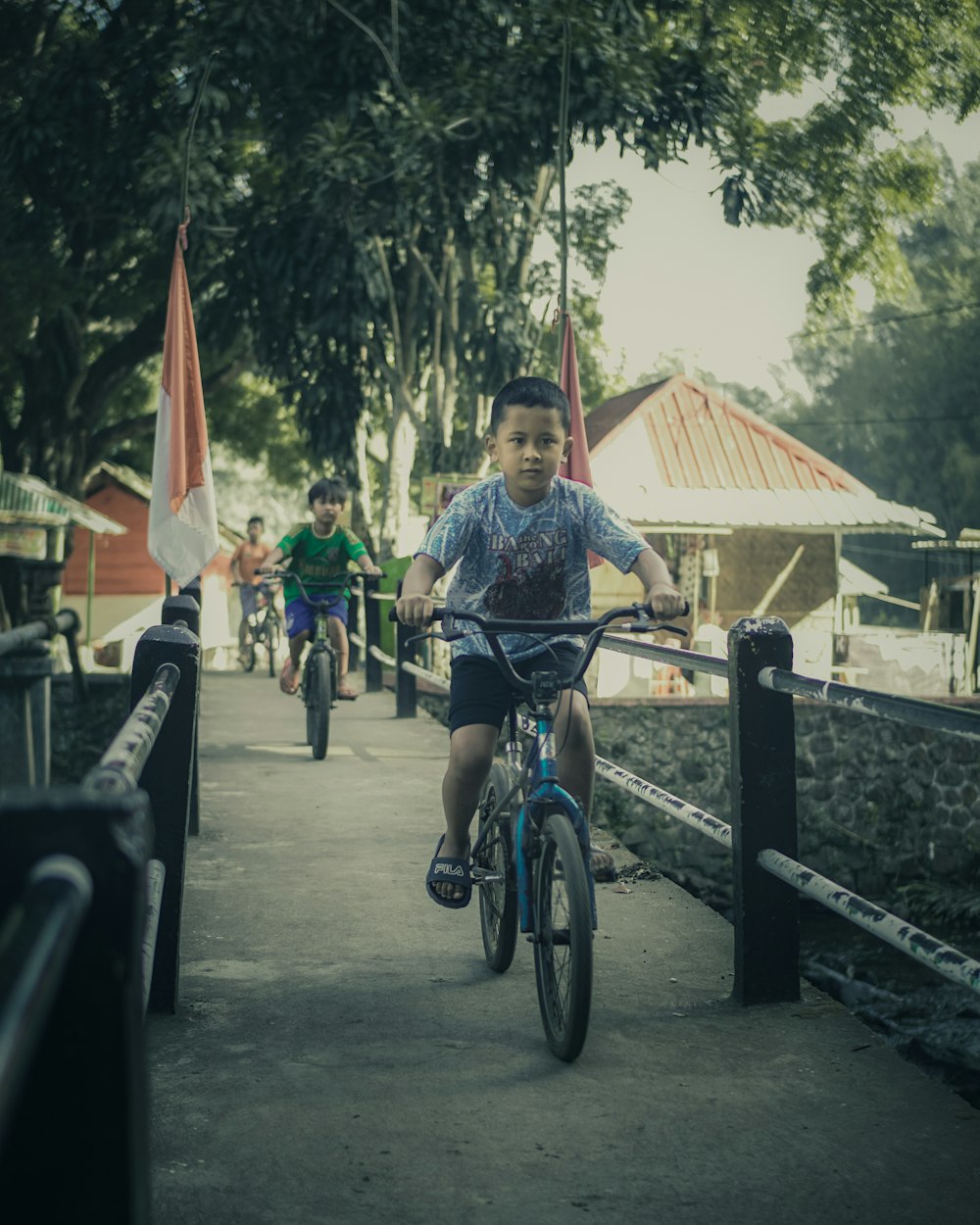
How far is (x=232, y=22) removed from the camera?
16.1 meters

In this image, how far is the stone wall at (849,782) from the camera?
16.6 metres

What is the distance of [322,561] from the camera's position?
962cm

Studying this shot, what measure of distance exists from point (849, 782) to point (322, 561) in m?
10.00

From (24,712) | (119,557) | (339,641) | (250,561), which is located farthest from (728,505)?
(119,557)

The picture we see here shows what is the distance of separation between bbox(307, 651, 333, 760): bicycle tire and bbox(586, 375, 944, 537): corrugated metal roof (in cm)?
1502

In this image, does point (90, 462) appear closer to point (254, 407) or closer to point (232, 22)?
point (254, 407)

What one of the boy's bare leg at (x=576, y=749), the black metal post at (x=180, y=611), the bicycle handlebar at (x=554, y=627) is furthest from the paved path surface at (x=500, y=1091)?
the black metal post at (x=180, y=611)

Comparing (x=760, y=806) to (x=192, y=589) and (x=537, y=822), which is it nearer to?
(x=537, y=822)

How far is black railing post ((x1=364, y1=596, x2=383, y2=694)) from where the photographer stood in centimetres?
1307

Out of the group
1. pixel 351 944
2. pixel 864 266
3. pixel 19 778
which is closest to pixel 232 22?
pixel 864 266

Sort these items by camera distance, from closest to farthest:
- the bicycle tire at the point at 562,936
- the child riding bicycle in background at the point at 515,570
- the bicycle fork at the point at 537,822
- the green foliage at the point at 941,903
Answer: the bicycle tire at the point at 562,936 → the bicycle fork at the point at 537,822 → the child riding bicycle in background at the point at 515,570 → the green foliage at the point at 941,903

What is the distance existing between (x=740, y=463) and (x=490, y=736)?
2291 cm

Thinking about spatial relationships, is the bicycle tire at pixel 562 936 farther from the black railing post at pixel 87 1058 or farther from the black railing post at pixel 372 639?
the black railing post at pixel 372 639

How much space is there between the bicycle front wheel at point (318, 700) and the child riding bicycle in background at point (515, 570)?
15.7 feet
